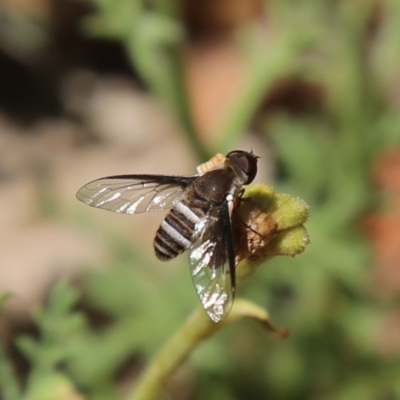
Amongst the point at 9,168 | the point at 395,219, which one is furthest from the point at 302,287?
the point at 9,168

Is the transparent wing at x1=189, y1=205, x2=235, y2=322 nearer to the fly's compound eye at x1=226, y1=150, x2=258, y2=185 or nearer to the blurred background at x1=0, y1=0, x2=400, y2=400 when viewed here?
the fly's compound eye at x1=226, y1=150, x2=258, y2=185

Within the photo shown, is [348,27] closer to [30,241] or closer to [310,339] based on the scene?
[310,339]

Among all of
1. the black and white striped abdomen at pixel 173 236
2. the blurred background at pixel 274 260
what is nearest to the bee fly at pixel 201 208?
the black and white striped abdomen at pixel 173 236

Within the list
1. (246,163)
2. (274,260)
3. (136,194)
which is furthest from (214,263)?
(274,260)

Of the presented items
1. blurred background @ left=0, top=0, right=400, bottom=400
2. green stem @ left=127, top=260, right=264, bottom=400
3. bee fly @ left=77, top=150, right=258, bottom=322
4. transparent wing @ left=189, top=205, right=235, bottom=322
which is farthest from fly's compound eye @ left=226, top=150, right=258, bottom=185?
blurred background @ left=0, top=0, right=400, bottom=400

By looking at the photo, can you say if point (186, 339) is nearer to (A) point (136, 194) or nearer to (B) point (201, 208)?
(B) point (201, 208)

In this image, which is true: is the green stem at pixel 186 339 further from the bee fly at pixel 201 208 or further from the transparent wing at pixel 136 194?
the transparent wing at pixel 136 194
